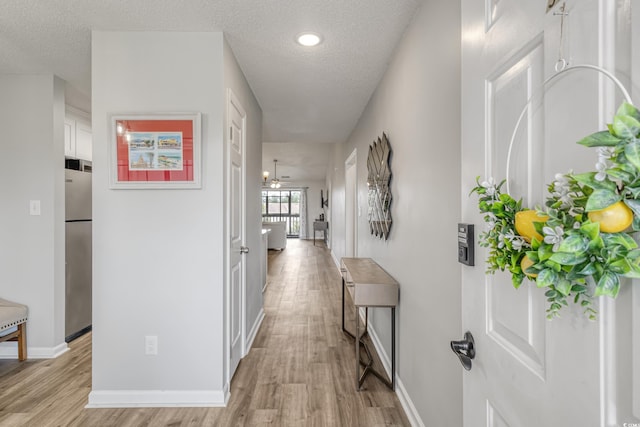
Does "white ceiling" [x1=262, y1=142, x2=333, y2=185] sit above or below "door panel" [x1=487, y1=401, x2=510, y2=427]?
above

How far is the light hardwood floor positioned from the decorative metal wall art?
1.15m

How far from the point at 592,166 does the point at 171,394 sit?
2493mm

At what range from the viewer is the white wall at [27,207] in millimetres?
2867

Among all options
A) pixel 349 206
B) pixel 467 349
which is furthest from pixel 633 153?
pixel 349 206


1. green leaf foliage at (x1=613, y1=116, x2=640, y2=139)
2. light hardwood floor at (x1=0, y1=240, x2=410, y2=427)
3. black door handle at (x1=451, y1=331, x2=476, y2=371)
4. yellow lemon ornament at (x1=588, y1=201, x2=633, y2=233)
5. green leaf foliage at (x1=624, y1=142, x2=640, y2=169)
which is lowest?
light hardwood floor at (x1=0, y1=240, x2=410, y2=427)

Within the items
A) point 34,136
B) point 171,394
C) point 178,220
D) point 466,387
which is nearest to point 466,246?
point 466,387

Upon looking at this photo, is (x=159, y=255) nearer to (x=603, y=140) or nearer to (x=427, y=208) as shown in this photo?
(x=427, y=208)

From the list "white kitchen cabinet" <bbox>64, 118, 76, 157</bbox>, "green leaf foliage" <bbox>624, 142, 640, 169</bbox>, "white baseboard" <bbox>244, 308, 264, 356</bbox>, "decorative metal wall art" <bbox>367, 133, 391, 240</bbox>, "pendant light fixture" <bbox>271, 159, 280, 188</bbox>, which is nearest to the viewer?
"green leaf foliage" <bbox>624, 142, 640, 169</bbox>

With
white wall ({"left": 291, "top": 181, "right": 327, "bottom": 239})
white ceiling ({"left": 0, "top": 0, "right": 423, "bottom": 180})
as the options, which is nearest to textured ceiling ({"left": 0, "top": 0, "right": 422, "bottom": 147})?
white ceiling ({"left": 0, "top": 0, "right": 423, "bottom": 180})

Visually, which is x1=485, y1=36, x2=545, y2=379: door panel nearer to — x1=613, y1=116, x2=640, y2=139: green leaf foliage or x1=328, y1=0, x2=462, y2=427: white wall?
x1=613, y1=116, x2=640, y2=139: green leaf foliage

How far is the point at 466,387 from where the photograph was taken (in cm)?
93

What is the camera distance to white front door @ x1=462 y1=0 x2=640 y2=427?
479 millimetres

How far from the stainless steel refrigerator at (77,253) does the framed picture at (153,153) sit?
1.42 meters

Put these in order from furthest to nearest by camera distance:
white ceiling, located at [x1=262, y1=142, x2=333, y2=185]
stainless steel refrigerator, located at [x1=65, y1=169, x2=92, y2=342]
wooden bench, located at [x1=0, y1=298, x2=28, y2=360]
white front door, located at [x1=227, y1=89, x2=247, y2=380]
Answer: white ceiling, located at [x1=262, y1=142, x2=333, y2=185]
stainless steel refrigerator, located at [x1=65, y1=169, x2=92, y2=342]
wooden bench, located at [x1=0, y1=298, x2=28, y2=360]
white front door, located at [x1=227, y1=89, x2=247, y2=380]
